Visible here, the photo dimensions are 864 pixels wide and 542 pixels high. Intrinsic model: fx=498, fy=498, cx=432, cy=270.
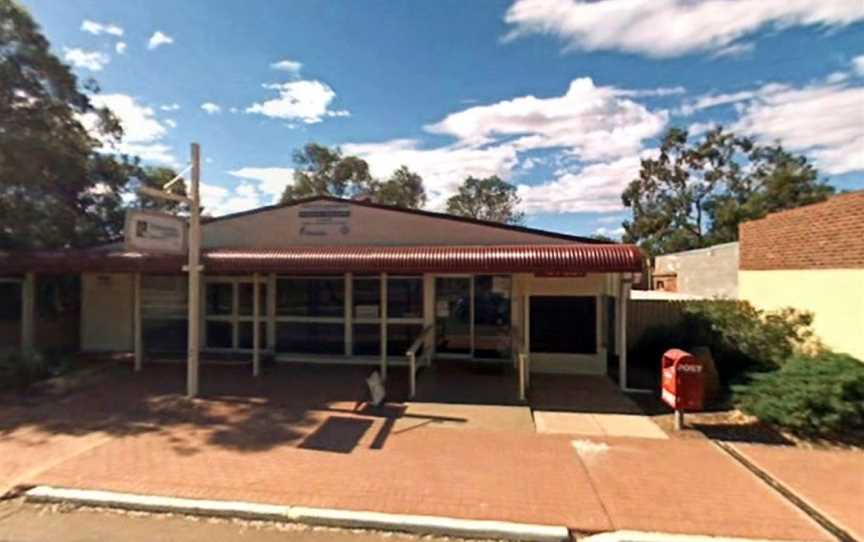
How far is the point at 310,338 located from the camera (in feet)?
41.3

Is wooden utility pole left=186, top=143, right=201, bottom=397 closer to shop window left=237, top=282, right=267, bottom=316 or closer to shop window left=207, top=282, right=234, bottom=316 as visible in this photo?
shop window left=237, top=282, right=267, bottom=316

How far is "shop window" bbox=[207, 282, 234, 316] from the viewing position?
42.9 ft

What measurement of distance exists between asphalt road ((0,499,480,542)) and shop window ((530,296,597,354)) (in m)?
7.39

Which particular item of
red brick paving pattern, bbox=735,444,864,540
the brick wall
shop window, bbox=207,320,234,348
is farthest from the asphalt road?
the brick wall

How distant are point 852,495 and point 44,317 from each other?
1671 cm

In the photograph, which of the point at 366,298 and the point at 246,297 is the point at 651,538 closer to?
the point at 366,298

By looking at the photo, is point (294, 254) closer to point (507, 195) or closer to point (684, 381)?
point (684, 381)

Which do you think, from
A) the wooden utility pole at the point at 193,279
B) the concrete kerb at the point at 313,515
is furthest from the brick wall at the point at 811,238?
the wooden utility pole at the point at 193,279

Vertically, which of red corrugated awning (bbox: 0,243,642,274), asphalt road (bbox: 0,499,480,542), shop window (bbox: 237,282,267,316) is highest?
red corrugated awning (bbox: 0,243,642,274)

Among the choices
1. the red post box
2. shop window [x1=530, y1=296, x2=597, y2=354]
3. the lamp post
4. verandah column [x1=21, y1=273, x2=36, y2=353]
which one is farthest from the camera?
verandah column [x1=21, y1=273, x2=36, y2=353]

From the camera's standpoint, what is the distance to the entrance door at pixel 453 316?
39.6 ft

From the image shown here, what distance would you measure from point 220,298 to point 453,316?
6225mm

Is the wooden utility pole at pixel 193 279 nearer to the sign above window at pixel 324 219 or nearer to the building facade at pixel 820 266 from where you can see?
the sign above window at pixel 324 219

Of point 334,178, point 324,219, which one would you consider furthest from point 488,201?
point 324,219
